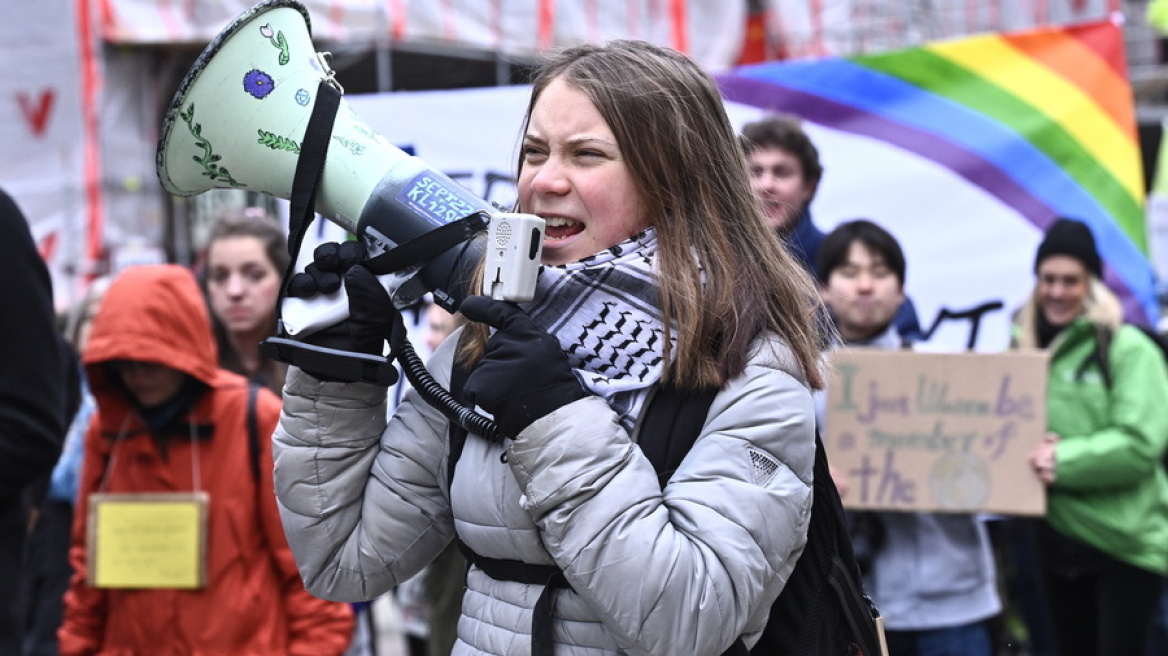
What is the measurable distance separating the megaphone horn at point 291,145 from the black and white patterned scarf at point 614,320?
0.17 meters

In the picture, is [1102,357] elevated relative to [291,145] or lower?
lower

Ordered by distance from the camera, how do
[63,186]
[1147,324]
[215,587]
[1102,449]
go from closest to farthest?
[215,587]
[1102,449]
[1147,324]
[63,186]

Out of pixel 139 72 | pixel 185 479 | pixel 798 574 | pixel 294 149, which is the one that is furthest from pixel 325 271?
pixel 139 72

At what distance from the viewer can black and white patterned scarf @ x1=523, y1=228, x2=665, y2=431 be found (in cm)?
194

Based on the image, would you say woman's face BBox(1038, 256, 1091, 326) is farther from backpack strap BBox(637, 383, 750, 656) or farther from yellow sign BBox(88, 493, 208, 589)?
backpack strap BBox(637, 383, 750, 656)

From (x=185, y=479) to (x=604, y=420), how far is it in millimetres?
1863

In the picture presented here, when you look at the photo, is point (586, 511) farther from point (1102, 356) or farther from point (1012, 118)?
point (1012, 118)

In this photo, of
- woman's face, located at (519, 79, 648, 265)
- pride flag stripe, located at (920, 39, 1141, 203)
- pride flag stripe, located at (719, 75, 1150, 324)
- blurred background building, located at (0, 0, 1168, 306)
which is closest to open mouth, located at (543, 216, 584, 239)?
woman's face, located at (519, 79, 648, 265)

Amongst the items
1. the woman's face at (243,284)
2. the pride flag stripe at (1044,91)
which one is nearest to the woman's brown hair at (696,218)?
the woman's face at (243,284)

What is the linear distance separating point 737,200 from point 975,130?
3.64 m

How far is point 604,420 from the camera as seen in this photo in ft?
6.05

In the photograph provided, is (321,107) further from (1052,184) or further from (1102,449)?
(1052,184)

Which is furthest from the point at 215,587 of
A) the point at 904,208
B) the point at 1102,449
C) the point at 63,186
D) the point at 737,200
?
the point at 63,186

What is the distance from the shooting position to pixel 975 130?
5.43m
